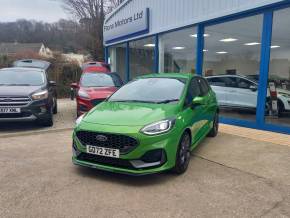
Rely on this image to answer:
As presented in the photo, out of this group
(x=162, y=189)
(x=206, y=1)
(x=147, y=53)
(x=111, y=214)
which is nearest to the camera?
(x=111, y=214)

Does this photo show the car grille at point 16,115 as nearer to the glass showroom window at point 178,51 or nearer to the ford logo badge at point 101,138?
the ford logo badge at point 101,138

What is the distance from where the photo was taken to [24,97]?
7172 mm

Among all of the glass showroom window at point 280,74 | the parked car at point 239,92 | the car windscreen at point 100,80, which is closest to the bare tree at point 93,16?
the car windscreen at point 100,80

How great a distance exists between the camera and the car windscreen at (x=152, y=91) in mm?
4970

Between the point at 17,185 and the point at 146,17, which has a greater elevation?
the point at 146,17

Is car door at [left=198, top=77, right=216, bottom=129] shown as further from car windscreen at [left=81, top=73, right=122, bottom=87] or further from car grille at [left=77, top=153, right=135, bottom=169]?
car windscreen at [left=81, top=73, right=122, bottom=87]

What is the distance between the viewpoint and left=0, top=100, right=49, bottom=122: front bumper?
706 cm

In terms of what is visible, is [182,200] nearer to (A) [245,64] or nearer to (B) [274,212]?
(B) [274,212]

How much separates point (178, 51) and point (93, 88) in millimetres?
3971

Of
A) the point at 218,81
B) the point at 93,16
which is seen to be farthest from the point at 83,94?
the point at 93,16

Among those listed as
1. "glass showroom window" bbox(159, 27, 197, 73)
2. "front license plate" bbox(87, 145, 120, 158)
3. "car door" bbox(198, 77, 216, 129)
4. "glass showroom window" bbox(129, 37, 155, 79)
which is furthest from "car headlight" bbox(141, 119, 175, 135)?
"glass showroom window" bbox(129, 37, 155, 79)

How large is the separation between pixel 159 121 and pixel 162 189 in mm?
939

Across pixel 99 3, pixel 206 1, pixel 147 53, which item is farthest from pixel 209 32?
pixel 99 3

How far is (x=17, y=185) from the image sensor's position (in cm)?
402
